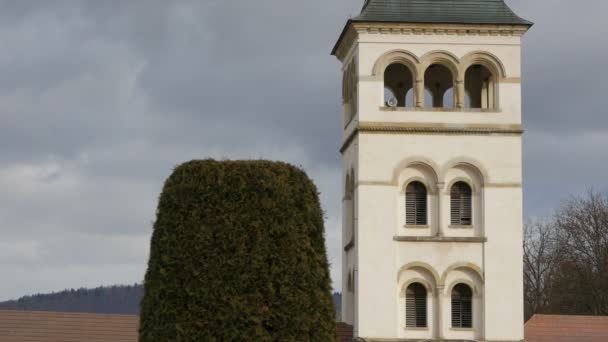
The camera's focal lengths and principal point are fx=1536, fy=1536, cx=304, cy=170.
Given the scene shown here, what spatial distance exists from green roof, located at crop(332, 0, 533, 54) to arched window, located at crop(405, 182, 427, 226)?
5.29 meters

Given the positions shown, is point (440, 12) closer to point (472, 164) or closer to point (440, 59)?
point (440, 59)

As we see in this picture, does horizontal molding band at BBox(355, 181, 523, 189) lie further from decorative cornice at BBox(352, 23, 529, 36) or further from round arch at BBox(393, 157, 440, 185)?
decorative cornice at BBox(352, 23, 529, 36)

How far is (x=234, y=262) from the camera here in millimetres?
29516

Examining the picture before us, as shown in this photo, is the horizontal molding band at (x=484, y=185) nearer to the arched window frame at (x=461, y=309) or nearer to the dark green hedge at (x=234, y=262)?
the arched window frame at (x=461, y=309)

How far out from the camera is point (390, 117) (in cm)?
4888

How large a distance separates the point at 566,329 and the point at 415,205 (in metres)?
6.76

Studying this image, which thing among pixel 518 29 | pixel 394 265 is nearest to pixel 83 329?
pixel 394 265

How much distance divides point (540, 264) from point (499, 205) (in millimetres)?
33298

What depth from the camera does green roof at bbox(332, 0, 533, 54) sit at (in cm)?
4909

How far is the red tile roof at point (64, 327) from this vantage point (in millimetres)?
44750

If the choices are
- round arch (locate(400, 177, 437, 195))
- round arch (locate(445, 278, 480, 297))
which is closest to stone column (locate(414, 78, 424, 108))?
round arch (locate(400, 177, 437, 195))

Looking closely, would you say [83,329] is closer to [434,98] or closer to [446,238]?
[446,238]

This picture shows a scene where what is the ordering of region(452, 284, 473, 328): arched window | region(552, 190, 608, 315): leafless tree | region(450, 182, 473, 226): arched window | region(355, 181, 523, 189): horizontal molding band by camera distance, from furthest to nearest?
region(552, 190, 608, 315): leafless tree, region(450, 182, 473, 226): arched window, region(452, 284, 473, 328): arched window, region(355, 181, 523, 189): horizontal molding band

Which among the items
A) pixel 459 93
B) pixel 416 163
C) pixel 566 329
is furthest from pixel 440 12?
pixel 566 329
